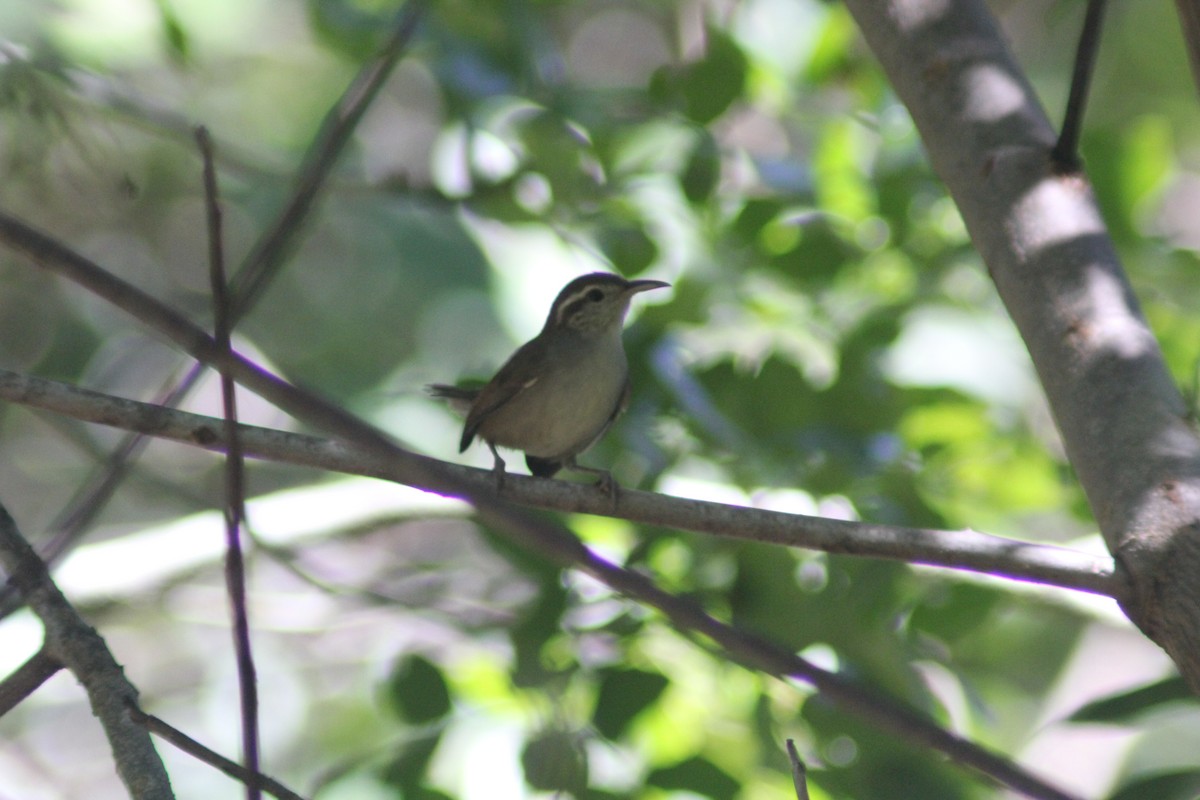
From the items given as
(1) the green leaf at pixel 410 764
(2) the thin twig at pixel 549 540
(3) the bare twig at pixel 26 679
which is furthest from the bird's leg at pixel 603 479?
(2) the thin twig at pixel 549 540

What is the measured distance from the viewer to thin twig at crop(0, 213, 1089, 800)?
924 millimetres

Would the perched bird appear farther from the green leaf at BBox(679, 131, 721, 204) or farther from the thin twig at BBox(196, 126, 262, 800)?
the thin twig at BBox(196, 126, 262, 800)

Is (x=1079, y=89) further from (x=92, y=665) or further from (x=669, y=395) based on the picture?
(x=92, y=665)

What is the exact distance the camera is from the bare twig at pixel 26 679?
2.19 metres

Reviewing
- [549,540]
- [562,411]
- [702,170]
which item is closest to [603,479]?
[562,411]

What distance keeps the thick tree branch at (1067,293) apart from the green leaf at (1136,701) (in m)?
A: 0.35

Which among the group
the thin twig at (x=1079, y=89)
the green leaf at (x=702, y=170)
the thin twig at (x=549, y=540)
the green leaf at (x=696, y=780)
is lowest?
the thin twig at (x=549, y=540)

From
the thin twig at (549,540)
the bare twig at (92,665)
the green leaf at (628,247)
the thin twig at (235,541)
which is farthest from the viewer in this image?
the green leaf at (628,247)

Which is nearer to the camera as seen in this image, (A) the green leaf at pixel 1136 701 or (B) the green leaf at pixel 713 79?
(A) the green leaf at pixel 1136 701

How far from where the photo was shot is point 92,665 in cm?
224

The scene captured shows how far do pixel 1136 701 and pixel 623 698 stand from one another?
1.36 m

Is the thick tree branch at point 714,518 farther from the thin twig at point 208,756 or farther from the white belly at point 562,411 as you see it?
the white belly at point 562,411

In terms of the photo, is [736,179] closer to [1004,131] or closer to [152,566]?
[1004,131]

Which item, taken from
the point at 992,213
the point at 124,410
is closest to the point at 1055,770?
the point at 992,213
